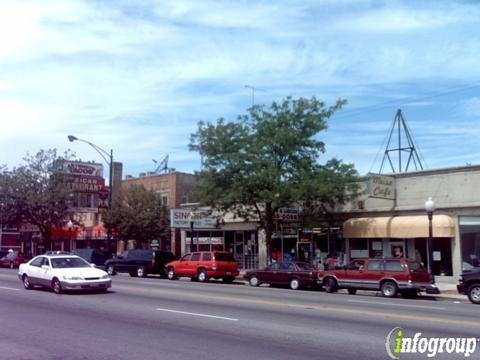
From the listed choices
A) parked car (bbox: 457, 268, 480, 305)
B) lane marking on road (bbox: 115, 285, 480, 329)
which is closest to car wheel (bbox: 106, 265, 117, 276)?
lane marking on road (bbox: 115, 285, 480, 329)

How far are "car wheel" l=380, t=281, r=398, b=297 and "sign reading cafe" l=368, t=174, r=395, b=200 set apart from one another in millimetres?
7448

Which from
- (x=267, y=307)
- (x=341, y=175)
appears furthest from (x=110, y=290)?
(x=341, y=175)

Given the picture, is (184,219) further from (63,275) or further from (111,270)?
(63,275)

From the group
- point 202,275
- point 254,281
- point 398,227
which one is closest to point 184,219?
point 202,275

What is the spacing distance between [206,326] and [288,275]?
46.5 ft

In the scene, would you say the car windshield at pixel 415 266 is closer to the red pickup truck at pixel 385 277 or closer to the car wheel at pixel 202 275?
the red pickup truck at pixel 385 277

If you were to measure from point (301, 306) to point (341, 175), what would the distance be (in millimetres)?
14693

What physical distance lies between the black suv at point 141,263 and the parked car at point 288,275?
24.6 feet

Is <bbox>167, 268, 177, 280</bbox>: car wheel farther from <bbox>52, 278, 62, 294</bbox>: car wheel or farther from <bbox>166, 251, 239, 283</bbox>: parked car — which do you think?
<bbox>52, 278, 62, 294</bbox>: car wheel

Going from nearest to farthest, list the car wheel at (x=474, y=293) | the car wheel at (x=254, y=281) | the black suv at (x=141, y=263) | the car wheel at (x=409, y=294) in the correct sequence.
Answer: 1. the car wheel at (x=474, y=293)
2. the car wheel at (x=409, y=294)
3. the car wheel at (x=254, y=281)
4. the black suv at (x=141, y=263)

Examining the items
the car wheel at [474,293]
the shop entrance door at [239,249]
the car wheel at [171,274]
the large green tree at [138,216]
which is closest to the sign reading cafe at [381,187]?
the car wheel at [474,293]

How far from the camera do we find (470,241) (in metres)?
27.5

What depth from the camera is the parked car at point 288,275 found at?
2511cm

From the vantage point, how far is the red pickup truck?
70.1 ft
